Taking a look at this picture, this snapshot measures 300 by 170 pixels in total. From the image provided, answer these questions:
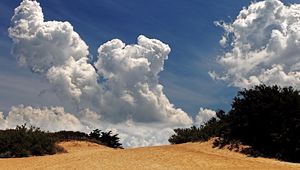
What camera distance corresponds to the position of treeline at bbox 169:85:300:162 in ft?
105

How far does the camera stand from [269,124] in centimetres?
3362

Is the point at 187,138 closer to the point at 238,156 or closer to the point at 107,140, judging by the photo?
the point at 238,156

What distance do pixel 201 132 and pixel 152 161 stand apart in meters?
11.1

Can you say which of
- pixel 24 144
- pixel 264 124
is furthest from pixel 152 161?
pixel 24 144

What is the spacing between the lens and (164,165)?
86.2ft

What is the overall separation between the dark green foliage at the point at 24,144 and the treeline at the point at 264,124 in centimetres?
1105

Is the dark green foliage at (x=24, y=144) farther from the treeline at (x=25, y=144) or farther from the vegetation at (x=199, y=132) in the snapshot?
the vegetation at (x=199, y=132)

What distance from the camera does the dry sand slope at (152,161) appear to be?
1032 inches

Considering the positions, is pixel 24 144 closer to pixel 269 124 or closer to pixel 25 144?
pixel 25 144

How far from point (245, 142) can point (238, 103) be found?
3.46 m

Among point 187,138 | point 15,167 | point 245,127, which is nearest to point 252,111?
point 245,127

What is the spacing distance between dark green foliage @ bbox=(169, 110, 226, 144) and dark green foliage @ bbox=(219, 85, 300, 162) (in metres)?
1.29

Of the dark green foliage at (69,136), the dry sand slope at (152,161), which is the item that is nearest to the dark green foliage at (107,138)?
the dark green foliage at (69,136)

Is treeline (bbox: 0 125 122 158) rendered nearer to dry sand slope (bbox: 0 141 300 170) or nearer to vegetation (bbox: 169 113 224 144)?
dry sand slope (bbox: 0 141 300 170)
